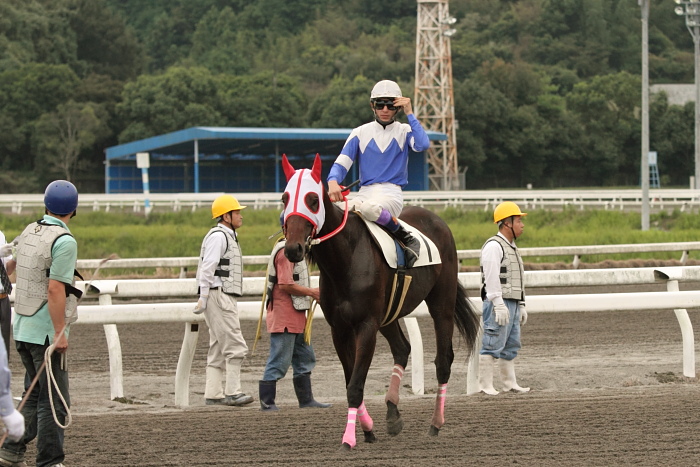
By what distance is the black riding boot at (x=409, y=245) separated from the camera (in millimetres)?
6566

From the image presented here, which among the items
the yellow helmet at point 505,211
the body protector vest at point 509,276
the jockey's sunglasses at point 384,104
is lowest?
the body protector vest at point 509,276

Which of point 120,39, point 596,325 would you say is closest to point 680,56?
point 120,39

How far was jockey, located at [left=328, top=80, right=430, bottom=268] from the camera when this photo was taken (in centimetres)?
663

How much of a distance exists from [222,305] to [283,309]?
48 cm

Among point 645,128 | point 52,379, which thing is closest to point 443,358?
point 52,379

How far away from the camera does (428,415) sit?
717cm

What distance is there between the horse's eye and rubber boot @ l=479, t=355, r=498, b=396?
2.95 metres

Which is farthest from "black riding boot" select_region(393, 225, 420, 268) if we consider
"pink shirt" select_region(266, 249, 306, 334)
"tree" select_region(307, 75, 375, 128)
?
"tree" select_region(307, 75, 375, 128)

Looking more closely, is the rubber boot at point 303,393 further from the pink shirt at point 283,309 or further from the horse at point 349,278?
the horse at point 349,278

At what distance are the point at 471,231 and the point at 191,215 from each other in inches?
301

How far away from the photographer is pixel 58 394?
548 cm

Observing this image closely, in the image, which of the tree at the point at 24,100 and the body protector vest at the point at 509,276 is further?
the tree at the point at 24,100

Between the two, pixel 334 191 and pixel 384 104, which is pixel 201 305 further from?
pixel 384 104

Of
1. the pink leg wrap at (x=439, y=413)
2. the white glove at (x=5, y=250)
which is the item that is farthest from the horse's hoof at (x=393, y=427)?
the white glove at (x=5, y=250)
